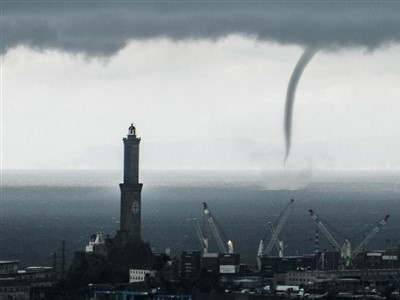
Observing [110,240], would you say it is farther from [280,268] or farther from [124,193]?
[280,268]

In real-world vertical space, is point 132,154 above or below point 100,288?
above

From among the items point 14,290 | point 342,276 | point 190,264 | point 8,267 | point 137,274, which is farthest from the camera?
point 8,267

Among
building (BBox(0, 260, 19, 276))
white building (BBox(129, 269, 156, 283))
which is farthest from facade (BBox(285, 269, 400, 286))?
building (BBox(0, 260, 19, 276))

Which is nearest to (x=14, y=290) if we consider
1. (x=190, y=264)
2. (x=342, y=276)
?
(x=190, y=264)

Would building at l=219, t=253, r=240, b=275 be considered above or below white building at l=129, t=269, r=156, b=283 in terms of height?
above

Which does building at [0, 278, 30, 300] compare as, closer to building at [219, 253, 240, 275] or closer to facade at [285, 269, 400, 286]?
building at [219, 253, 240, 275]

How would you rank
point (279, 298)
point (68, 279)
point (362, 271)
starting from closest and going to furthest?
point (279, 298)
point (68, 279)
point (362, 271)

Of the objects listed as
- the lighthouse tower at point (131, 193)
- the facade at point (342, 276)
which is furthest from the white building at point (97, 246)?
the facade at point (342, 276)

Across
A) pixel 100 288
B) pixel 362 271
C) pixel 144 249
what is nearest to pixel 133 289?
pixel 100 288

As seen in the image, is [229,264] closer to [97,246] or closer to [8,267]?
[97,246]
